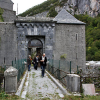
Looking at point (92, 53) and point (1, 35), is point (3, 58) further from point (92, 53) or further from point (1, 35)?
point (92, 53)

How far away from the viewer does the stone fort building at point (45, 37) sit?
17.0m

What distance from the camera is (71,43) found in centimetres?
1792

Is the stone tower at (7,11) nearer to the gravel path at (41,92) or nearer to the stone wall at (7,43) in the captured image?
the stone wall at (7,43)

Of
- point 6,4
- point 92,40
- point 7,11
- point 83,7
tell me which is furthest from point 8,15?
point 83,7

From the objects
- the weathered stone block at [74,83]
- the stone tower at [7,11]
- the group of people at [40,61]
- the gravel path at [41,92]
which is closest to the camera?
the gravel path at [41,92]

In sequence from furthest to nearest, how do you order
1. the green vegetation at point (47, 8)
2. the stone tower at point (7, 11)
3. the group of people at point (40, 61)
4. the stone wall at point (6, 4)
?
the green vegetation at point (47, 8)
the stone wall at point (6, 4)
the stone tower at point (7, 11)
the group of people at point (40, 61)

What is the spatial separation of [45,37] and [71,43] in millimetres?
3512

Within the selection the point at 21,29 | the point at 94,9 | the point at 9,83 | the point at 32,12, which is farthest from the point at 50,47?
the point at 94,9

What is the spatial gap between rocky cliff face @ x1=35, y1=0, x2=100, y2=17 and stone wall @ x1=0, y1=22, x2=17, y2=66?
7151 cm

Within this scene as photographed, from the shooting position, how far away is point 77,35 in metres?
18.1

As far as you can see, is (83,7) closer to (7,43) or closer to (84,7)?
(84,7)

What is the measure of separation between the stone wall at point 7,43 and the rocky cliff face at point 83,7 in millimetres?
71511

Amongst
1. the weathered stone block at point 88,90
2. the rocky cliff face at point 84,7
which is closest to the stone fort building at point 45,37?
the weathered stone block at point 88,90

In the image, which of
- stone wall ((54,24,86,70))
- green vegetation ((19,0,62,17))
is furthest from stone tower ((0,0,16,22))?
green vegetation ((19,0,62,17))
